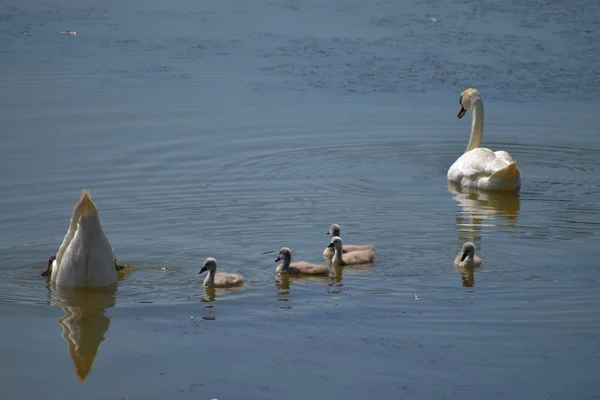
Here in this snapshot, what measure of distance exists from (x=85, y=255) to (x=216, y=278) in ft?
4.04

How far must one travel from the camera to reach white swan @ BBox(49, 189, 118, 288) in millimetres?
9742

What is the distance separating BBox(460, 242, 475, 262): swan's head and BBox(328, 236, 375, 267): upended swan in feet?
3.06

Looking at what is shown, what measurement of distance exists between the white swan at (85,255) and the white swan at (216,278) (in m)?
0.88

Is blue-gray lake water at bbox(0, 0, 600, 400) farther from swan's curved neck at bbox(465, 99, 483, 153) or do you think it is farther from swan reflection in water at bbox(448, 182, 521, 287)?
swan's curved neck at bbox(465, 99, 483, 153)

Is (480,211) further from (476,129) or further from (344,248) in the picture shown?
(344,248)

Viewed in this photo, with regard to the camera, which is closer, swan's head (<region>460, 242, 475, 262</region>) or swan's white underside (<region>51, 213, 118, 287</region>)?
swan's white underside (<region>51, 213, 118, 287</region>)

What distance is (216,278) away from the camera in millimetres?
10055

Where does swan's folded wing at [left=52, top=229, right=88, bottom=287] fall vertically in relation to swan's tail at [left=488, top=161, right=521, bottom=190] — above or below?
below

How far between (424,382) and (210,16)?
61.5 ft

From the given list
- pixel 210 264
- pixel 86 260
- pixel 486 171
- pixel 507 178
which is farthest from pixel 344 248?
pixel 486 171

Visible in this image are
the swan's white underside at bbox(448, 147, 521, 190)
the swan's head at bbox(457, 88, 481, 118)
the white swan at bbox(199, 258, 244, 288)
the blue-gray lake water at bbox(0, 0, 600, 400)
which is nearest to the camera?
the blue-gray lake water at bbox(0, 0, 600, 400)

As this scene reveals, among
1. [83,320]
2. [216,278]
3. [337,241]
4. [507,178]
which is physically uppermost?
[507,178]

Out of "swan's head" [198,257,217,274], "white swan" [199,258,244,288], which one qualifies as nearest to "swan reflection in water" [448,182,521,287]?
"white swan" [199,258,244,288]

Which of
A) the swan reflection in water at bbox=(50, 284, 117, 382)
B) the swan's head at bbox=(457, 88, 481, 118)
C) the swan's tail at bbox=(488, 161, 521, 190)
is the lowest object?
the swan reflection in water at bbox=(50, 284, 117, 382)
